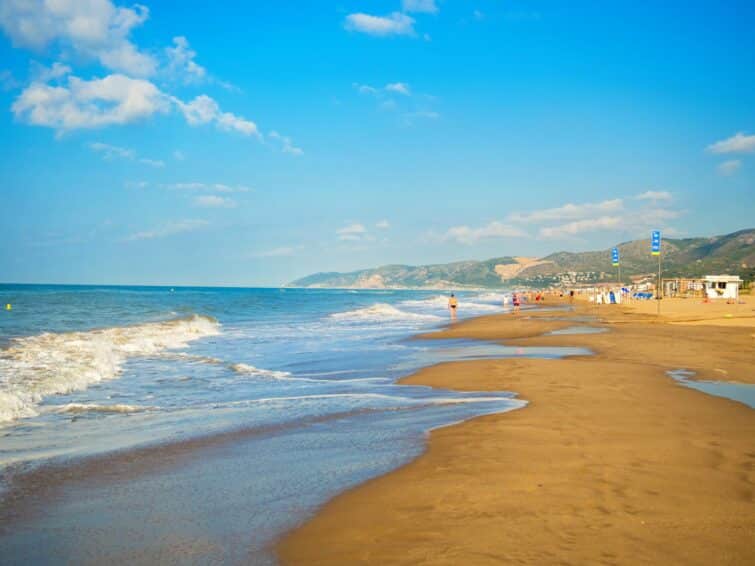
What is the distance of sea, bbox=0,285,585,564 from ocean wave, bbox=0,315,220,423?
0.21ft

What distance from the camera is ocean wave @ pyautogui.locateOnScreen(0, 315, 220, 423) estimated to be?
11297 mm

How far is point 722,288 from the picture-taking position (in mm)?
59906

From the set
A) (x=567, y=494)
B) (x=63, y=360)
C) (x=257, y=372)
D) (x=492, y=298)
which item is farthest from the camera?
(x=492, y=298)

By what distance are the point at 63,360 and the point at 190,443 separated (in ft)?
33.6

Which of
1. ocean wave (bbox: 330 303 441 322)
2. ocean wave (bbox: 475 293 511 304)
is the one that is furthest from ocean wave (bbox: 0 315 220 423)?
ocean wave (bbox: 475 293 511 304)

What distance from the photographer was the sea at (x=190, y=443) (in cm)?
483

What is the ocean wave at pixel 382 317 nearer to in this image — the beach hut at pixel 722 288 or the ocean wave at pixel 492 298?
the beach hut at pixel 722 288

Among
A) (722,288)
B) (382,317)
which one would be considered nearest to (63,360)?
(382,317)

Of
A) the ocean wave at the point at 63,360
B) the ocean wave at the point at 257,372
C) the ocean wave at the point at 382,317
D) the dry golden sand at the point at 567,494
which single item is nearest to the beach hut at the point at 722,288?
the ocean wave at the point at 382,317

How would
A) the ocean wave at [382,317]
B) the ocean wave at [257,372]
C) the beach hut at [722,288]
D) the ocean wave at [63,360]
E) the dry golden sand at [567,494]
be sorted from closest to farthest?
the dry golden sand at [567,494]
the ocean wave at [63,360]
the ocean wave at [257,372]
the ocean wave at [382,317]
the beach hut at [722,288]

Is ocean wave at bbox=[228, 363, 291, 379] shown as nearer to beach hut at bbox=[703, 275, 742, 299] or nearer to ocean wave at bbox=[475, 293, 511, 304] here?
beach hut at bbox=[703, 275, 742, 299]

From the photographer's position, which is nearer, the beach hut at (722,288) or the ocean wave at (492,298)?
the beach hut at (722,288)

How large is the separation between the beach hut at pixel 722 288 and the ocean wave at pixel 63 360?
149ft

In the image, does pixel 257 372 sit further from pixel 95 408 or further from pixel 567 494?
pixel 567 494
